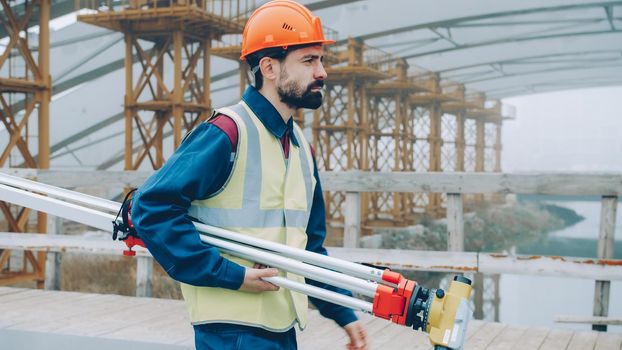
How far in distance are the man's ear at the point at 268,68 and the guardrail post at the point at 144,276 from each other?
3.75 m

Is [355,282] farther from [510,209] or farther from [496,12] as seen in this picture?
[510,209]

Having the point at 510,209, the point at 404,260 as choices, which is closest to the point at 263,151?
the point at 404,260

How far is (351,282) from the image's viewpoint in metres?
1.95

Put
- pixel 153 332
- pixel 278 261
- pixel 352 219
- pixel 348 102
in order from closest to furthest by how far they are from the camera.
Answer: pixel 278 261 < pixel 153 332 < pixel 352 219 < pixel 348 102

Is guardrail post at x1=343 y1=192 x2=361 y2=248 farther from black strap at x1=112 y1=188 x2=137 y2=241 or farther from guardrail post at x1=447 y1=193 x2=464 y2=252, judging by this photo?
black strap at x1=112 y1=188 x2=137 y2=241

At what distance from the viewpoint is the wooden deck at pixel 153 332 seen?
436cm

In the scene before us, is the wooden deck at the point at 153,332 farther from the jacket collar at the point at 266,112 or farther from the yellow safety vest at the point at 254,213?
the jacket collar at the point at 266,112

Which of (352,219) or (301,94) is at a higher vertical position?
(301,94)

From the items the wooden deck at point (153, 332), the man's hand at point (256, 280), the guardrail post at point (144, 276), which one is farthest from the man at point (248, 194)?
the guardrail post at point (144, 276)

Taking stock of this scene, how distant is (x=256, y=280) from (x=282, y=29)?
2.32ft

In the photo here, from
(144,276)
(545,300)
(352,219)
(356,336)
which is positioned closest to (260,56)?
(356,336)

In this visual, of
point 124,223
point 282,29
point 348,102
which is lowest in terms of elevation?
point 124,223

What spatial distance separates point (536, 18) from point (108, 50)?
1453 centimetres

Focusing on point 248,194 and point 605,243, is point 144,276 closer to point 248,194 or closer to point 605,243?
point 605,243
